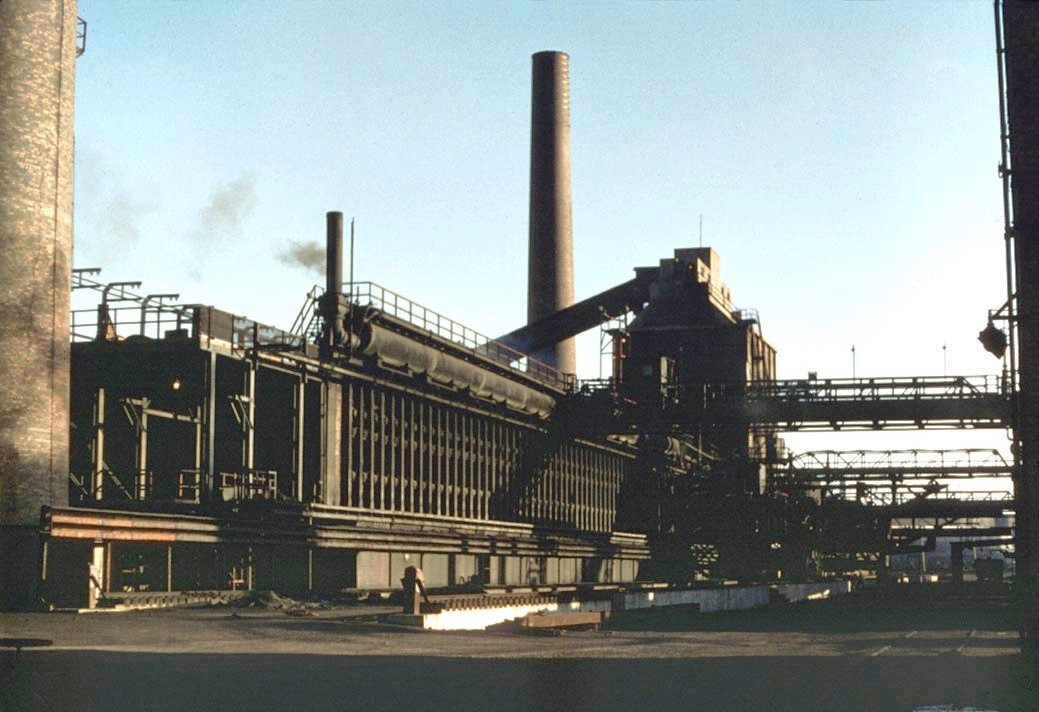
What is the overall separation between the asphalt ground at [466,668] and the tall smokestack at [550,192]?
159ft

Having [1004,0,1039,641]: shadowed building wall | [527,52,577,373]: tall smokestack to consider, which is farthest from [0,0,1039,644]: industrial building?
[527,52,577,373]: tall smokestack

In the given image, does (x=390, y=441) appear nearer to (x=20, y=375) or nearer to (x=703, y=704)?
(x=20, y=375)

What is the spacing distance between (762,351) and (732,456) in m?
16.1

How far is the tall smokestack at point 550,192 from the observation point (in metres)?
76.6

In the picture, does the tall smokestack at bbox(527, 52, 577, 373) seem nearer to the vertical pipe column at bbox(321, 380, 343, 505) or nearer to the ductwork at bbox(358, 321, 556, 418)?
the ductwork at bbox(358, 321, 556, 418)

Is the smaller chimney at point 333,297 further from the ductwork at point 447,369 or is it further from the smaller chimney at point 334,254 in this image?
the ductwork at point 447,369

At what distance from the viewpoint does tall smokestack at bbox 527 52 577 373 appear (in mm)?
76562

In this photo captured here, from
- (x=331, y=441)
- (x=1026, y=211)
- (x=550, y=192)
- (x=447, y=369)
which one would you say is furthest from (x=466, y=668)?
(x=550, y=192)

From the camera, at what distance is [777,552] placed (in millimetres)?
75500

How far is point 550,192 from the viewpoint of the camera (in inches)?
3012

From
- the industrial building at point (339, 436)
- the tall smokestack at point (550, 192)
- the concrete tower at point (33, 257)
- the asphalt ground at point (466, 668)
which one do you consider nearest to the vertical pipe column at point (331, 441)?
the industrial building at point (339, 436)

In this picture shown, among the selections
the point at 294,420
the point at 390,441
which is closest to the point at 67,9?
the point at 294,420

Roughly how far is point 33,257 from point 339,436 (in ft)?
37.6

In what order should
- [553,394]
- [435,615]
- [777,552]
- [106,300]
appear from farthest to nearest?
[777,552], [553,394], [106,300], [435,615]
